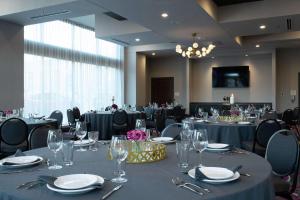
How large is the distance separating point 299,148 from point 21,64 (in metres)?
7.29

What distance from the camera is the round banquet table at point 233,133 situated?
15.0 feet

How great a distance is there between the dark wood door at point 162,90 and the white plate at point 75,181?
519 inches

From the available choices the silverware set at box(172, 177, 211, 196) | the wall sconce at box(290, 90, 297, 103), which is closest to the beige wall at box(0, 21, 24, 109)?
the silverware set at box(172, 177, 211, 196)

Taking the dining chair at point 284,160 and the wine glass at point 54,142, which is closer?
the wine glass at point 54,142

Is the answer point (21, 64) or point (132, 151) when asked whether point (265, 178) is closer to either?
point (132, 151)

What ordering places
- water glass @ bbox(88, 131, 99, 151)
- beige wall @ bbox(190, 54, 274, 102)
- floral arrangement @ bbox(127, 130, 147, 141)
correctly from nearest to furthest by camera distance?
floral arrangement @ bbox(127, 130, 147, 141) → water glass @ bbox(88, 131, 99, 151) → beige wall @ bbox(190, 54, 274, 102)

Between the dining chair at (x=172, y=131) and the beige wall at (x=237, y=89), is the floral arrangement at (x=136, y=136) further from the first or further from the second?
the beige wall at (x=237, y=89)

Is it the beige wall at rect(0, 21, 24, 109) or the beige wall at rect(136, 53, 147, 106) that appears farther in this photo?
the beige wall at rect(136, 53, 147, 106)

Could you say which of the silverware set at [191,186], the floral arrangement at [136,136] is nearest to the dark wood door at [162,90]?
the floral arrangement at [136,136]

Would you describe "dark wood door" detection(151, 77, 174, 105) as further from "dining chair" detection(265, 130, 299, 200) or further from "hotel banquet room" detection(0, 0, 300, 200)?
"dining chair" detection(265, 130, 299, 200)

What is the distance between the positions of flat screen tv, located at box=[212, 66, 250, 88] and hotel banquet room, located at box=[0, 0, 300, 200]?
A: 5 cm

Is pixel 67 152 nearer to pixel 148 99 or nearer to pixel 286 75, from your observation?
pixel 286 75

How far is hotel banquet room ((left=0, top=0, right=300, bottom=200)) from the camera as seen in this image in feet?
5.35

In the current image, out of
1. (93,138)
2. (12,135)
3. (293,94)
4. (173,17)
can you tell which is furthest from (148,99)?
(93,138)
